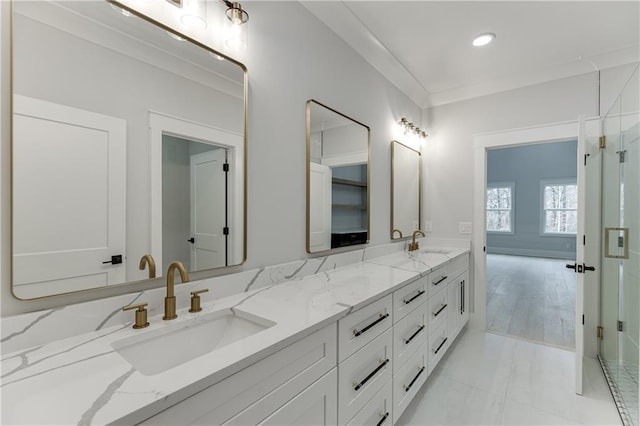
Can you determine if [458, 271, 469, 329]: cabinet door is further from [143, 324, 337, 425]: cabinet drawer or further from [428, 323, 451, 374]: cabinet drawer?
[143, 324, 337, 425]: cabinet drawer

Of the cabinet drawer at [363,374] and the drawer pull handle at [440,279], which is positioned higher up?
the drawer pull handle at [440,279]

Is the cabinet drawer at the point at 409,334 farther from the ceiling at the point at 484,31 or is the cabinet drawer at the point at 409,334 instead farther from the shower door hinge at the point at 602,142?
the shower door hinge at the point at 602,142

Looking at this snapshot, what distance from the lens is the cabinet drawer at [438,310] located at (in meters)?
2.05

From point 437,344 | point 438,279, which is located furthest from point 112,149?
point 437,344

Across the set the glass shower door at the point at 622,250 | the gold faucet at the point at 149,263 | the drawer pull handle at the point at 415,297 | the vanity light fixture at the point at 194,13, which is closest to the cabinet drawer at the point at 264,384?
the gold faucet at the point at 149,263

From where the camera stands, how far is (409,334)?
5.70ft

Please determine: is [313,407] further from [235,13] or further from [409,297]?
[235,13]

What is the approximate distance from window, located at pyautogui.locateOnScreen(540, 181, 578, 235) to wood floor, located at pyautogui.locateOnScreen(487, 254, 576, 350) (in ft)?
4.50

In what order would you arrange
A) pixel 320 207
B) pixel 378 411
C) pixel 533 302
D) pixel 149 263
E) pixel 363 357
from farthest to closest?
pixel 533 302
pixel 320 207
pixel 378 411
pixel 363 357
pixel 149 263

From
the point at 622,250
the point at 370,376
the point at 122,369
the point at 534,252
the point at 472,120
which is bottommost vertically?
the point at 534,252

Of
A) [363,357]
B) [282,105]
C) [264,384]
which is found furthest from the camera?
[282,105]

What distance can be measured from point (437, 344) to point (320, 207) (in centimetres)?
139

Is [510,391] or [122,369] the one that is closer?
[122,369]

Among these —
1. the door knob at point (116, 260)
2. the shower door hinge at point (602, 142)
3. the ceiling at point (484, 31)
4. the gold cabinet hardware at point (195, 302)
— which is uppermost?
the ceiling at point (484, 31)
